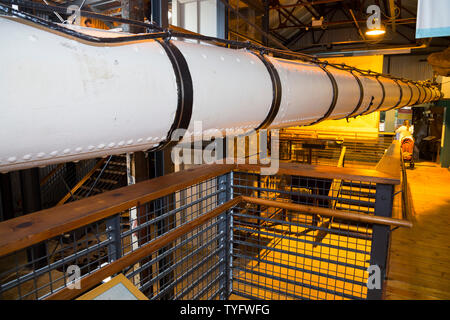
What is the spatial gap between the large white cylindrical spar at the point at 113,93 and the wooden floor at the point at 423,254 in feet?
7.47

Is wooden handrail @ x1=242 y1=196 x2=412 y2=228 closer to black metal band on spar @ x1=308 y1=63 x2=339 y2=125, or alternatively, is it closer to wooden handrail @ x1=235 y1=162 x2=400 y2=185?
wooden handrail @ x1=235 y1=162 x2=400 y2=185

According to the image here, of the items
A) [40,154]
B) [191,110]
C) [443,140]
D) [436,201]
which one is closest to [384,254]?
[191,110]

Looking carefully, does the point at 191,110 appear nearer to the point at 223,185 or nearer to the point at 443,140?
the point at 223,185

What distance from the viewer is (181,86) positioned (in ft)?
3.13

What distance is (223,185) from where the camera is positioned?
217 cm

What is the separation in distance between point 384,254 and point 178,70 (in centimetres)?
155

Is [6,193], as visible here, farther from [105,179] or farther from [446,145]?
[446,145]

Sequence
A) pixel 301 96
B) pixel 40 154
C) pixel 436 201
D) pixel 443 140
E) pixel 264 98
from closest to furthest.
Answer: pixel 40 154 → pixel 264 98 → pixel 301 96 → pixel 436 201 → pixel 443 140

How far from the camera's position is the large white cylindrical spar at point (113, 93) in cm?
67

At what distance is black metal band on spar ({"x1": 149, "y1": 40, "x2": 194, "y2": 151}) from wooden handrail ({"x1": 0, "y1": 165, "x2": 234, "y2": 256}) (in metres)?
0.43

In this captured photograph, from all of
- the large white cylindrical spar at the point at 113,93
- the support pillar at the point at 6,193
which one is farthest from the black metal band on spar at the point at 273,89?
the support pillar at the point at 6,193

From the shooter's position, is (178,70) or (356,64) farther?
(356,64)

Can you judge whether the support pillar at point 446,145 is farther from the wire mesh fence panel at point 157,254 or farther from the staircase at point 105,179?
the wire mesh fence panel at point 157,254

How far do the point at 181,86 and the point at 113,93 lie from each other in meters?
0.22
